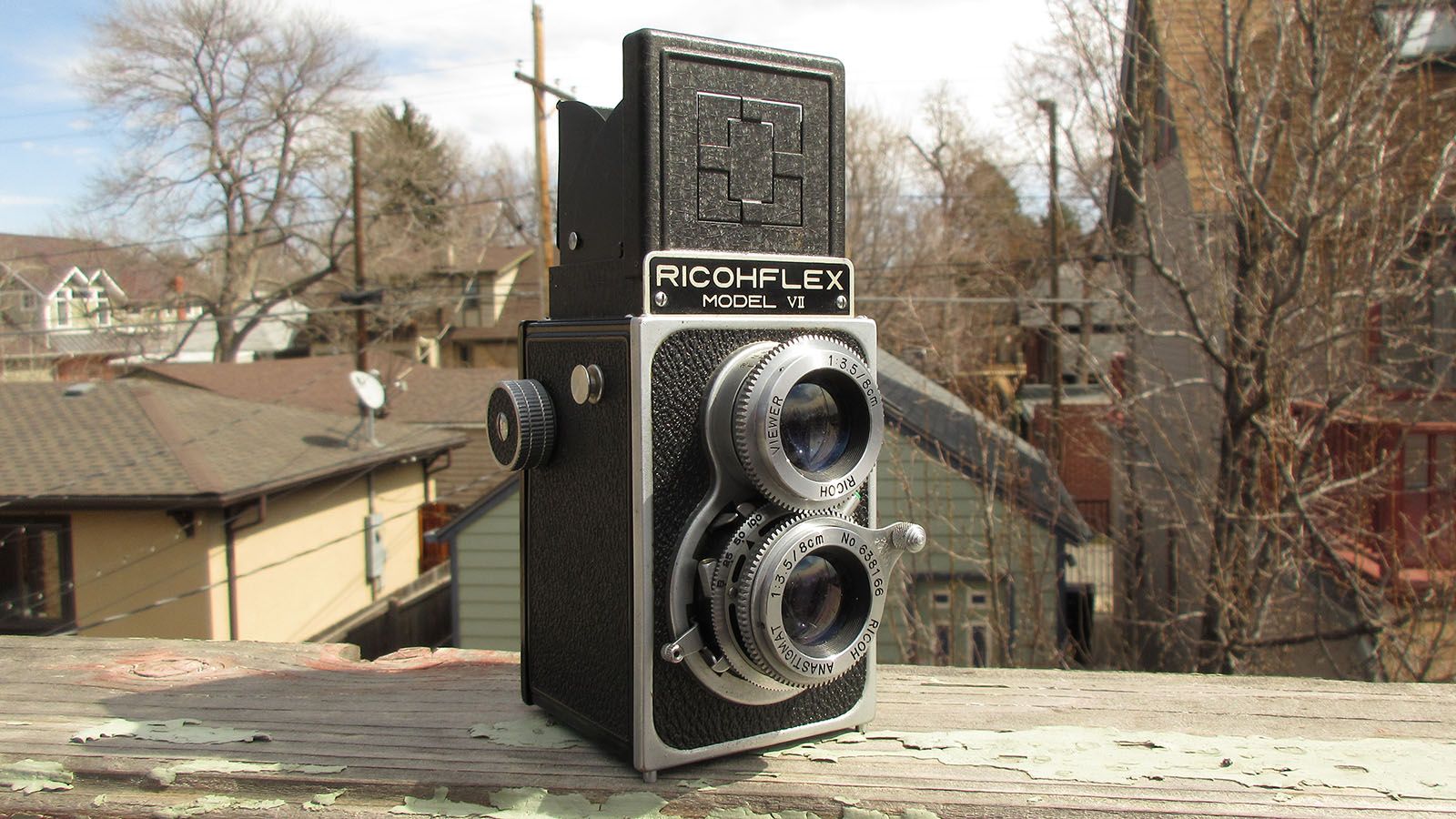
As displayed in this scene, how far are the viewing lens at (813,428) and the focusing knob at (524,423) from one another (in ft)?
1.00

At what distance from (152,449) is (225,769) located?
764cm

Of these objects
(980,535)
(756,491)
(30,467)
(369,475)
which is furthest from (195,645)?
(369,475)

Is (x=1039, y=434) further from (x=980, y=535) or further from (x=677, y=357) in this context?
(x=677, y=357)

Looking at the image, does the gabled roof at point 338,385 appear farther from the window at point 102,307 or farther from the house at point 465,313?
the house at point 465,313

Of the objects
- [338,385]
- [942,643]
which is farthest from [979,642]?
[338,385]

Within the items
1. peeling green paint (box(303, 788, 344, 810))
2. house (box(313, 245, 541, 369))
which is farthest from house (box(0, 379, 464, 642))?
house (box(313, 245, 541, 369))

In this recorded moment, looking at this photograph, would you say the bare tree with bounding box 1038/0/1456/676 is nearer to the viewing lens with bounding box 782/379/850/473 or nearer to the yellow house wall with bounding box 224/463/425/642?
the viewing lens with bounding box 782/379/850/473

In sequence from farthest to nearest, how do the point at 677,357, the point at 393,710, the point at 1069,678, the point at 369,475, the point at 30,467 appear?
the point at 369,475, the point at 30,467, the point at 1069,678, the point at 393,710, the point at 677,357

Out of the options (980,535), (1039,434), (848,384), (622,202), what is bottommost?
(980,535)

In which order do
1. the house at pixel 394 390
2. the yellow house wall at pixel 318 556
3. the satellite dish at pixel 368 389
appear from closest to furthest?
the yellow house wall at pixel 318 556 < the satellite dish at pixel 368 389 < the house at pixel 394 390

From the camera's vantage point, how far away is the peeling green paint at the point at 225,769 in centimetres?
123

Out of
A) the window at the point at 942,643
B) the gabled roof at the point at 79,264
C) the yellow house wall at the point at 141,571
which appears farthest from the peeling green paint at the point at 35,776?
the gabled roof at the point at 79,264

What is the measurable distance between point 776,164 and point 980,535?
5.84m

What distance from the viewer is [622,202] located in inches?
48.3
